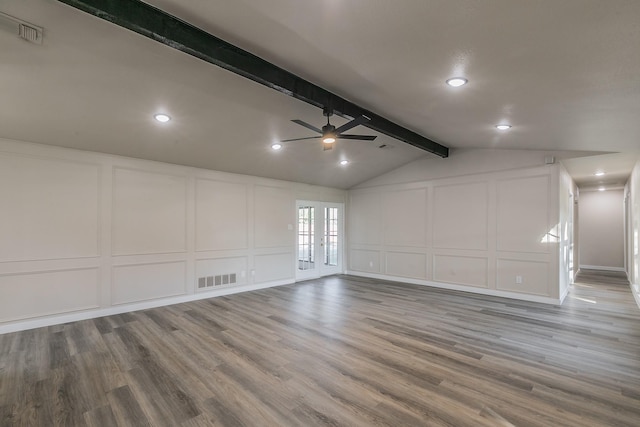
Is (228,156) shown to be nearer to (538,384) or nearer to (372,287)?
(372,287)

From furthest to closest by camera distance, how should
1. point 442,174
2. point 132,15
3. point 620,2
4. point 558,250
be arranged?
1. point 442,174
2. point 558,250
3. point 132,15
4. point 620,2

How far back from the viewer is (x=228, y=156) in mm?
5492

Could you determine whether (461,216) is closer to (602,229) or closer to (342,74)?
(342,74)

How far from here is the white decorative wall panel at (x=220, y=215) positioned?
233 inches

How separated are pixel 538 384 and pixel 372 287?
414 centimetres

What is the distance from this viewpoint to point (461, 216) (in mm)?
6473

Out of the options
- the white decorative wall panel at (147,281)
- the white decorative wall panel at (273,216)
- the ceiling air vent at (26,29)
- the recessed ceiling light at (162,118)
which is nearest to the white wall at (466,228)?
the white decorative wall panel at (273,216)

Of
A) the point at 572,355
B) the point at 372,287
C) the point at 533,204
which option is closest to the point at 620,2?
the point at 572,355

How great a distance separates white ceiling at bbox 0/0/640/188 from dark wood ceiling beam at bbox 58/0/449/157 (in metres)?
0.14

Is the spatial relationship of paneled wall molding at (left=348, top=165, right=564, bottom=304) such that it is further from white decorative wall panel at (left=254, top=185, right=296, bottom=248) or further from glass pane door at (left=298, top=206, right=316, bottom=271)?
white decorative wall panel at (left=254, top=185, right=296, bottom=248)

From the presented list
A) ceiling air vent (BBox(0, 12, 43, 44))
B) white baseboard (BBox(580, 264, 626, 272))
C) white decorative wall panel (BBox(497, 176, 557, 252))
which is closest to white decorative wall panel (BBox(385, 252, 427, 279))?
white decorative wall panel (BBox(497, 176, 557, 252))

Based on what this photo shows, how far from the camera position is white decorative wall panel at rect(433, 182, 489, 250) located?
244 inches

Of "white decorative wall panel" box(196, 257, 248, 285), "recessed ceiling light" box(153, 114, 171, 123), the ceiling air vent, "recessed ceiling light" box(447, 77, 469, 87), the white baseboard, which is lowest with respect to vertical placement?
the white baseboard

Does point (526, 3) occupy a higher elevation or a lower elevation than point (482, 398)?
higher
